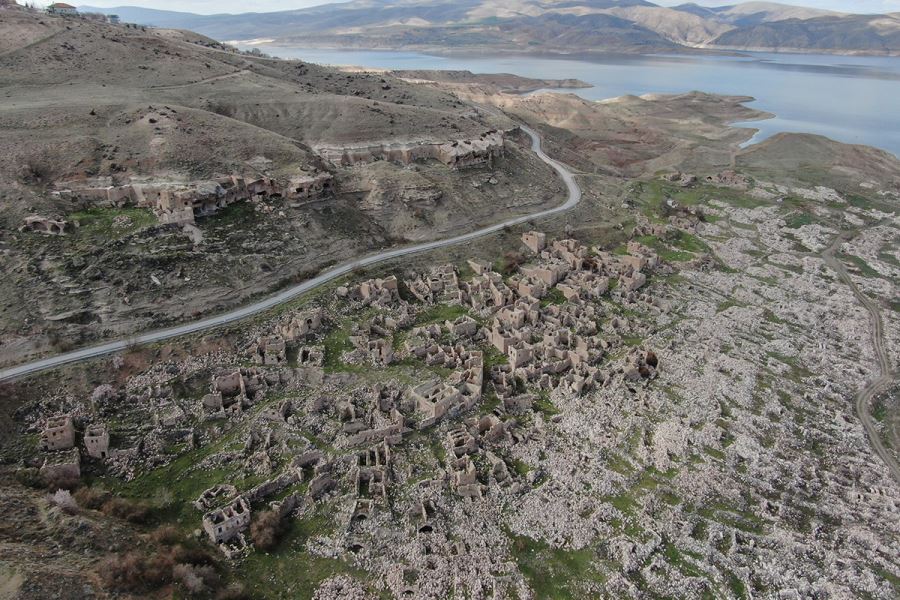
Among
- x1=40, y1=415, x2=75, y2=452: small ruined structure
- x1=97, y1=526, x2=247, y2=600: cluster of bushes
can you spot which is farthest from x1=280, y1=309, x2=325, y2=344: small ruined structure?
x1=97, y1=526, x2=247, y2=600: cluster of bushes

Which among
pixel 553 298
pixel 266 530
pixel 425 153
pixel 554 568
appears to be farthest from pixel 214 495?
pixel 425 153

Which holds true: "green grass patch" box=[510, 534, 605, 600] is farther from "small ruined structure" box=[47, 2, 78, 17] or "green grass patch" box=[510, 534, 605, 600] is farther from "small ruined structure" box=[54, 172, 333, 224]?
"small ruined structure" box=[47, 2, 78, 17]

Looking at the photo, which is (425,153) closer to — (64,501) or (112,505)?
(112,505)

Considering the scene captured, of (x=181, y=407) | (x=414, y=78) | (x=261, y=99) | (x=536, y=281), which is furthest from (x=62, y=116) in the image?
(x=414, y=78)

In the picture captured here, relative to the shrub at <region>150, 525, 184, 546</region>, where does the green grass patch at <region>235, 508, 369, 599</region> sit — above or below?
below

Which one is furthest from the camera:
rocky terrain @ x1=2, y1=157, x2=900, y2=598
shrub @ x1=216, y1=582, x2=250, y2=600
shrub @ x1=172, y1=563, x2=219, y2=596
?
rocky terrain @ x1=2, y1=157, x2=900, y2=598

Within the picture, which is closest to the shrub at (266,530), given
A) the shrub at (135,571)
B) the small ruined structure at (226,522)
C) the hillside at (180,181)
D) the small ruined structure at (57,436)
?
the small ruined structure at (226,522)
